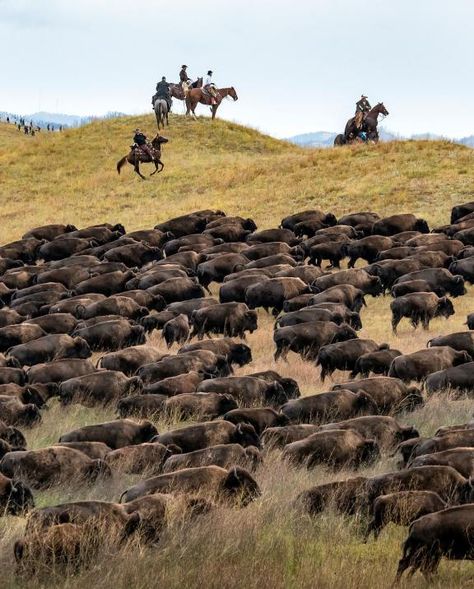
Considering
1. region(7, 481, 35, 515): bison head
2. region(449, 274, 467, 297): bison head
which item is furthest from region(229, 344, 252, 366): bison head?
region(7, 481, 35, 515): bison head

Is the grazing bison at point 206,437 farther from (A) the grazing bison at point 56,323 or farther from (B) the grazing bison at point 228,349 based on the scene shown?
(A) the grazing bison at point 56,323

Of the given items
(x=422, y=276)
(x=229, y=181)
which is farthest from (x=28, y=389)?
(x=229, y=181)

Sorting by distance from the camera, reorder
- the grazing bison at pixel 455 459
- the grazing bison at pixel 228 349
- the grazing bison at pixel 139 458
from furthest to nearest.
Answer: the grazing bison at pixel 228 349 → the grazing bison at pixel 139 458 → the grazing bison at pixel 455 459

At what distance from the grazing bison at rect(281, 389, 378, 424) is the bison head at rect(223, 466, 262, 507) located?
4.08 metres

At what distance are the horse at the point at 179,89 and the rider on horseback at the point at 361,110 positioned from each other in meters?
10.6

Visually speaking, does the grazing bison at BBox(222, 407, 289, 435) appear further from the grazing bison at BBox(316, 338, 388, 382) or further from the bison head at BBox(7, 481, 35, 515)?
the grazing bison at BBox(316, 338, 388, 382)

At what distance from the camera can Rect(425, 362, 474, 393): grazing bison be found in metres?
16.6

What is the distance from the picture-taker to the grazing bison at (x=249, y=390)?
53.4 feet

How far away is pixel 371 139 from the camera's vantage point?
171ft

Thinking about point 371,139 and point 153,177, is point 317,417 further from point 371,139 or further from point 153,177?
point 371,139

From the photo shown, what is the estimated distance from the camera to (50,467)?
40.7 ft

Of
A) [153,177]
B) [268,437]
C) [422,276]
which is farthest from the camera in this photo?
[153,177]

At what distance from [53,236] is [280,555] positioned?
28400 mm

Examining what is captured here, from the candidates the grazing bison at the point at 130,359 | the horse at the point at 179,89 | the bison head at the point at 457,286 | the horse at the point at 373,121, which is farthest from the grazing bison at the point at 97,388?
the horse at the point at 179,89
